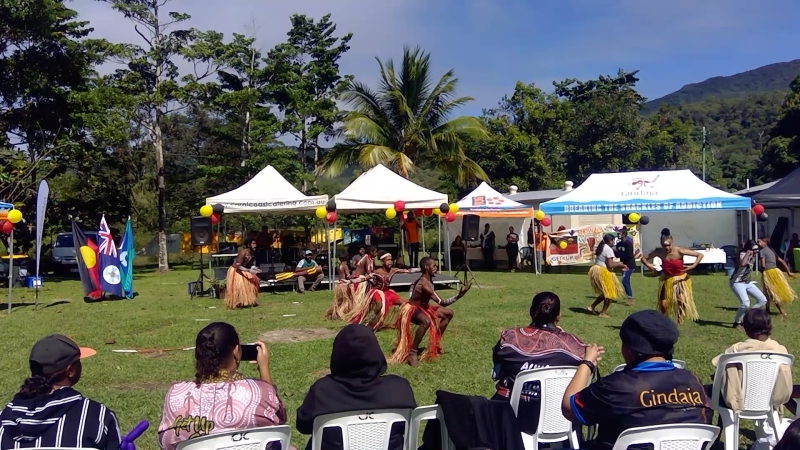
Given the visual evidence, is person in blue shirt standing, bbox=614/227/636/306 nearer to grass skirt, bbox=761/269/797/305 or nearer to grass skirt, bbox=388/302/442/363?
grass skirt, bbox=761/269/797/305

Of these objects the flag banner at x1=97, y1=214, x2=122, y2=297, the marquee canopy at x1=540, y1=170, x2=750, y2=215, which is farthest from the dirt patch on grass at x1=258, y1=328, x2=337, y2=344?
the marquee canopy at x1=540, y1=170, x2=750, y2=215

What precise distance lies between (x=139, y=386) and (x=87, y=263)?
29.5ft

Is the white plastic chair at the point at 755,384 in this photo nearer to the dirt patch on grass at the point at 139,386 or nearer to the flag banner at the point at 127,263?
the dirt patch on grass at the point at 139,386

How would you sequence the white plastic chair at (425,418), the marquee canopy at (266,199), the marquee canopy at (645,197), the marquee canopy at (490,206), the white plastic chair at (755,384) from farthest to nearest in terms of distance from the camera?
the marquee canopy at (490,206)
the marquee canopy at (645,197)
the marquee canopy at (266,199)
the white plastic chair at (755,384)
the white plastic chair at (425,418)

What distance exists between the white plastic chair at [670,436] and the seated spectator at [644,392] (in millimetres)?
89

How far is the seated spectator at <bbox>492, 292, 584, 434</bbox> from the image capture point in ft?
14.1

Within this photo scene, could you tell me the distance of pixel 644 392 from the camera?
3279 mm

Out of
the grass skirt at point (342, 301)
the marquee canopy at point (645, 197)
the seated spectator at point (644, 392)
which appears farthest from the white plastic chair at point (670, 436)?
the marquee canopy at point (645, 197)

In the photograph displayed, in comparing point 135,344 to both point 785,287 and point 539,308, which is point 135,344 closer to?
point 539,308

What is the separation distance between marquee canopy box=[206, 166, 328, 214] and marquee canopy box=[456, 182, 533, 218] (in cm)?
614

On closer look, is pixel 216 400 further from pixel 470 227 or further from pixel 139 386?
pixel 470 227

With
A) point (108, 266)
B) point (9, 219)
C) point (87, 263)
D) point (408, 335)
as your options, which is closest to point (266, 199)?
point (108, 266)

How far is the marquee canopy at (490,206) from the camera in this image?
71.1 feet

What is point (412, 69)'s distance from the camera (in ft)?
86.2
